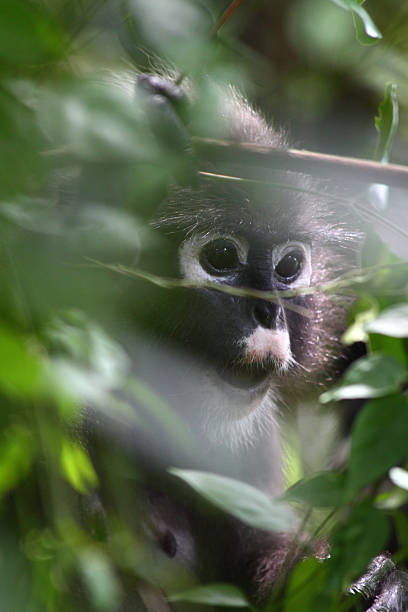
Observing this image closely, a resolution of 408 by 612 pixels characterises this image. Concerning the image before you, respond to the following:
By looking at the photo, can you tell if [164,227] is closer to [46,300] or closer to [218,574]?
[218,574]

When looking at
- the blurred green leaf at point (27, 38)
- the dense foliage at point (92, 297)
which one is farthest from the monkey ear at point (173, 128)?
the blurred green leaf at point (27, 38)

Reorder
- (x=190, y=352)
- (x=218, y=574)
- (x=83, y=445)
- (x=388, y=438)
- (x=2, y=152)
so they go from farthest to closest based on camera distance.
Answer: (x=218, y=574)
(x=190, y=352)
(x=83, y=445)
(x=388, y=438)
(x=2, y=152)

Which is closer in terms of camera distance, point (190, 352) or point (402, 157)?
point (190, 352)

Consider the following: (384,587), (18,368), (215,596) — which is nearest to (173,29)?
(18,368)

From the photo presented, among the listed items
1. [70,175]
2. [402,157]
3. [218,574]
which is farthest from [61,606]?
[402,157]

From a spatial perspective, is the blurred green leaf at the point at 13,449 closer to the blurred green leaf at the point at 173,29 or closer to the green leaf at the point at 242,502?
the green leaf at the point at 242,502

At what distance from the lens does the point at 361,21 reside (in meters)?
0.56

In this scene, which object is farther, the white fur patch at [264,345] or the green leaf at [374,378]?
the white fur patch at [264,345]

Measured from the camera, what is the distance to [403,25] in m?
1.62

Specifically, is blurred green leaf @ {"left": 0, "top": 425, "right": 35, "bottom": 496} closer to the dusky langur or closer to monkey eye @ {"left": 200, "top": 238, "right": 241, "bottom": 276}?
the dusky langur

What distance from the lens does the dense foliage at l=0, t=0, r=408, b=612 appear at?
1.15 feet

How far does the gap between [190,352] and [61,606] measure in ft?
1.64

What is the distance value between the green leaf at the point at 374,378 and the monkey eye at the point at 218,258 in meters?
0.66

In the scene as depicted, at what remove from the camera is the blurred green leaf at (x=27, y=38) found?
31 cm
